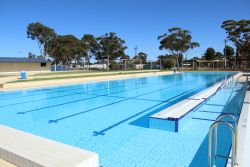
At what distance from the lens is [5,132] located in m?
3.53

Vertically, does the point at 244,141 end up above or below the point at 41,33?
below

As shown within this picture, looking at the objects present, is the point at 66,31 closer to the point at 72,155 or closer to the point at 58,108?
the point at 58,108

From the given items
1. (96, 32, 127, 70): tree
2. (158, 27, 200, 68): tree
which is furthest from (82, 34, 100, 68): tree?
(158, 27, 200, 68): tree

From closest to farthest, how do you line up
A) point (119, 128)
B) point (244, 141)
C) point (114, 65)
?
point (244, 141)
point (119, 128)
point (114, 65)

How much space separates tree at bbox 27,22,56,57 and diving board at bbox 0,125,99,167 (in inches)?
1615

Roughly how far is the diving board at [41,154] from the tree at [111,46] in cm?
3848

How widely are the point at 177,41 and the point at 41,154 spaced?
37292 millimetres

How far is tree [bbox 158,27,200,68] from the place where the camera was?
37.4 meters

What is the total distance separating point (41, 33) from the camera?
4084 cm

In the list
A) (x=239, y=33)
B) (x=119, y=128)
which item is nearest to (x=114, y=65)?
(x=239, y=33)

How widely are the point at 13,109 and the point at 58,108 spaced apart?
59.1 inches

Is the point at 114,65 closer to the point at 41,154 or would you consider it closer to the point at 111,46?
the point at 111,46

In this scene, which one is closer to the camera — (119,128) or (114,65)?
(119,128)

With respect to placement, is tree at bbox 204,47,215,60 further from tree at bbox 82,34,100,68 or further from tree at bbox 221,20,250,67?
tree at bbox 82,34,100,68
